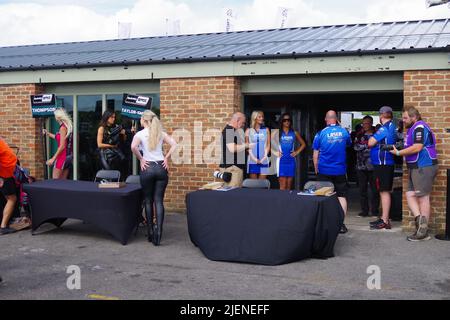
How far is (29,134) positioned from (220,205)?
20.8 ft

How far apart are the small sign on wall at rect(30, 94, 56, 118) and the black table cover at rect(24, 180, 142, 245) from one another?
2971 millimetres

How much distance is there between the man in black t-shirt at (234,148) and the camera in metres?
7.45

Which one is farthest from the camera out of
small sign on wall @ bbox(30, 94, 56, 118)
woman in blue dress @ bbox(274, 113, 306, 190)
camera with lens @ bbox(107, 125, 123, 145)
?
small sign on wall @ bbox(30, 94, 56, 118)

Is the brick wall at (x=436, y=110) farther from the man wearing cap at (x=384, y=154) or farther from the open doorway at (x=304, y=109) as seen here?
the open doorway at (x=304, y=109)

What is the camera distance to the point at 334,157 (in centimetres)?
806

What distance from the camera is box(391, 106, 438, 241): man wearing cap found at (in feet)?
24.4

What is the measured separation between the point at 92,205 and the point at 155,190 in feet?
2.95

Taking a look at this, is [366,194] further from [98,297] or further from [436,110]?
[98,297]

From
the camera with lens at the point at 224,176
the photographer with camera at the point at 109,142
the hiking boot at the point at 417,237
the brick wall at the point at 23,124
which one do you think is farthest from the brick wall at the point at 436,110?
the brick wall at the point at 23,124

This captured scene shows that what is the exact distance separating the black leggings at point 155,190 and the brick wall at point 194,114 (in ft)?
8.17

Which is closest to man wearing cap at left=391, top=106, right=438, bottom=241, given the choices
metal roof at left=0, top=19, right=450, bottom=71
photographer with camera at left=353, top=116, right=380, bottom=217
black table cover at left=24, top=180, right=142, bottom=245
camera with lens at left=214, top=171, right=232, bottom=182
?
metal roof at left=0, top=19, right=450, bottom=71

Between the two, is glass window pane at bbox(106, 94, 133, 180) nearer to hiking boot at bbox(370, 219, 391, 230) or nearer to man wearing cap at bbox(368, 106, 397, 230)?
man wearing cap at bbox(368, 106, 397, 230)

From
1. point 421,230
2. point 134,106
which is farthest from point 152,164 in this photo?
point 421,230

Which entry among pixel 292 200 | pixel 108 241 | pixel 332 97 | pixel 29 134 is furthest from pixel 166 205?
pixel 332 97
